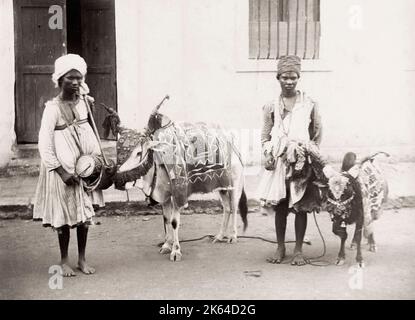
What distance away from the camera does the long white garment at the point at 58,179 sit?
5.67 meters

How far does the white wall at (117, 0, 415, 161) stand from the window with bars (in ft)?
0.75

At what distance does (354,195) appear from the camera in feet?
19.5

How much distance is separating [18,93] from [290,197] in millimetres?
5710

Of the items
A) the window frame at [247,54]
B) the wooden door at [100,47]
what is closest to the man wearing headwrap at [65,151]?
the window frame at [247,54]

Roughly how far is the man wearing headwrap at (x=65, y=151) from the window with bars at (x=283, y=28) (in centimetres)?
467

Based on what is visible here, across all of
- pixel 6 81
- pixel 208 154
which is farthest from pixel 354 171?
pixel 6 81

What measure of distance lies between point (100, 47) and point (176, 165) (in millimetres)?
5289

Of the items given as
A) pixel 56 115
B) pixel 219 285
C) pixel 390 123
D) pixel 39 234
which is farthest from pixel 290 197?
pixel 390 123

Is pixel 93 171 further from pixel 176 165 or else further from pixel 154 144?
pixel 176 165

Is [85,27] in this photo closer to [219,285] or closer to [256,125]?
[256,125]

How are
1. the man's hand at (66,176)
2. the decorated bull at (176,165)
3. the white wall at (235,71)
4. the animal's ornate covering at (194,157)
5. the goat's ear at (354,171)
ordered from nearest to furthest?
the man's hand at (66,176) < the goat's ear at (354,171) < the decorated bull at (176,165) < the animal's ornate covering at (194,157) < the white wall at (235,71)

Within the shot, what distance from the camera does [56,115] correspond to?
5.71 meters

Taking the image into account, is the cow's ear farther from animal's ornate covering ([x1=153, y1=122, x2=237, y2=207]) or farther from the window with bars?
the window with bars

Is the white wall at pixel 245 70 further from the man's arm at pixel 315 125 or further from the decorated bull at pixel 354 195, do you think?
the decorated bull at pixel 354 195
